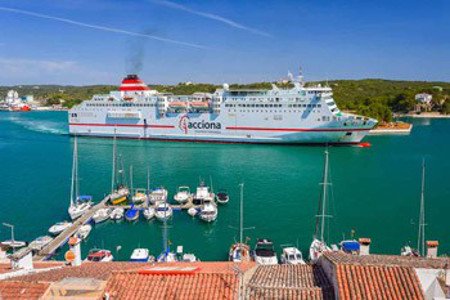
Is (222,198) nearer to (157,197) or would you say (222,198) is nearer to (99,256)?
(157,197)

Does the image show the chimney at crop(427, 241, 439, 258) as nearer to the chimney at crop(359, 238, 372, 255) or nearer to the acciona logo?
the chimney at crop(359, 238, 372, 255)

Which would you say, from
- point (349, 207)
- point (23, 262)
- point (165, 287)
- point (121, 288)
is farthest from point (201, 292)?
point (349, 207)

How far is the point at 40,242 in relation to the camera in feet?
56.6

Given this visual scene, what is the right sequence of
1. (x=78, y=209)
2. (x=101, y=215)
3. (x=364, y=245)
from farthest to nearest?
(x=78, y=209) < (x=101, y=215) < (x=364, y=245)

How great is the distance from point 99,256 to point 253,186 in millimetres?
13791

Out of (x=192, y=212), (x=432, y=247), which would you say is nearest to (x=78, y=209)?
(x=192, y=212)

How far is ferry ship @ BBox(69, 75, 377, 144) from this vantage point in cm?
4291

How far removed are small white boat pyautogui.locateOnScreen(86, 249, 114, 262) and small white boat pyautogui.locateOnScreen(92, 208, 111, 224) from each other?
4229 mm

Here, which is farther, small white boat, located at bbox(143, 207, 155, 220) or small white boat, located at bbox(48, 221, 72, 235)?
small white boat, located at bbox(143, 207, 155, 220)

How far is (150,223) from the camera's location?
20516 mm

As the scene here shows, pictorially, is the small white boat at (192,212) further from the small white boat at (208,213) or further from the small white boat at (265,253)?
the small white boat at (265,253)

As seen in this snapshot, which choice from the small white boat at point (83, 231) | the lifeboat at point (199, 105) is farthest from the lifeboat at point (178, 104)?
the small white boat at point (83, 231)

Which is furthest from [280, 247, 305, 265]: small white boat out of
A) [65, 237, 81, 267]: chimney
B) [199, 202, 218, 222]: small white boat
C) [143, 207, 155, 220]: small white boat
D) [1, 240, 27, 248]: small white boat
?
[1, 240, 27, 248]: small white boat

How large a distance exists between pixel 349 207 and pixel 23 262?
18.1m
